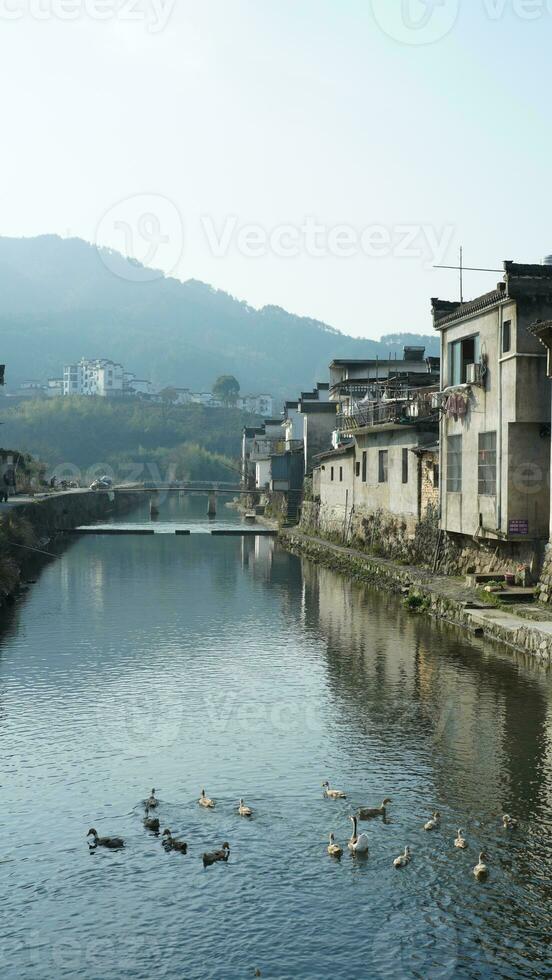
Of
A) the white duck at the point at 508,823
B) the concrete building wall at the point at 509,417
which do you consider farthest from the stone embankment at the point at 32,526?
the white duck at the point at 508,823

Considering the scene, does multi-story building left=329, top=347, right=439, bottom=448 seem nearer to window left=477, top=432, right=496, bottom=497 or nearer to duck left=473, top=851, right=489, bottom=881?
window left=477, top=432, right=496, bottom=497

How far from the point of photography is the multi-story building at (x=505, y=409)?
104 ft

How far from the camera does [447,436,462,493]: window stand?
1468 inches

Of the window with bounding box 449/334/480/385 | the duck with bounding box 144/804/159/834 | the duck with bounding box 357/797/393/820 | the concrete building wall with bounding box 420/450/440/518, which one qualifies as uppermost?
the window with bounding box 449/334/480/385

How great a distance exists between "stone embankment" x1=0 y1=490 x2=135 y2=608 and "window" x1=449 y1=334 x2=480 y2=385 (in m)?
20.3

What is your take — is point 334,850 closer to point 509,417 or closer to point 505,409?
point 509,417

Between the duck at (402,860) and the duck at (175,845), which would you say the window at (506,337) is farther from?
the duck at (175,845)

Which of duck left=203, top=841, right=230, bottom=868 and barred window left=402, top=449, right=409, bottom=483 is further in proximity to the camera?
barred window left=402, top=449, right=409, bottom=483

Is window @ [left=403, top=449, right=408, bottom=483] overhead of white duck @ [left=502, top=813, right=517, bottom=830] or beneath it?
overhead

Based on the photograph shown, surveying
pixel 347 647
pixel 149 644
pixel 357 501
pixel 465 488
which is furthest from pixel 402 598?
pixel 357 501

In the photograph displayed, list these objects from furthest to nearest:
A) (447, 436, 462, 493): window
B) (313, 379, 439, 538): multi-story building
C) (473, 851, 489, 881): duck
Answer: (313, 379, 439, 538): multi-story building < (447, 436, 462, 493): window < (473, 851, 489, 881): duck

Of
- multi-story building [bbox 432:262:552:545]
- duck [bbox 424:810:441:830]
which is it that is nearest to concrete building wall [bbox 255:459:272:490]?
multi-story building [bbox 432:262:552:545]

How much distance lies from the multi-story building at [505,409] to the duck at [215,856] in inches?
776

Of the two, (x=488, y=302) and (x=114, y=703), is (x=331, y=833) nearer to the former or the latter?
(x=114, y=703)
